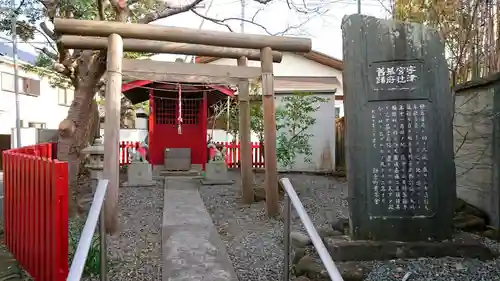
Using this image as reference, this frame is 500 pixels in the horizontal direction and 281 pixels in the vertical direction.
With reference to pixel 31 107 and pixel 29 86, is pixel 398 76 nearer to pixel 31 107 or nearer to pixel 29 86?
pixel 29 86

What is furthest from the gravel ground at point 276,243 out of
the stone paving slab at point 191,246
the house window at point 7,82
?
the house window at point 7,82

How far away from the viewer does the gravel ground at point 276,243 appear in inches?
155

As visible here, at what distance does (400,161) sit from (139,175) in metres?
7.53

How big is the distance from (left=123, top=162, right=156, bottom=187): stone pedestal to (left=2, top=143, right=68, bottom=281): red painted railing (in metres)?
5.19

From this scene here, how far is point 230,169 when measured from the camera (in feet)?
46.7

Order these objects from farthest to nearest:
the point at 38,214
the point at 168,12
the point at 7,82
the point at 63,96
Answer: the point at 63,96 → the point at 7,82 → the point at 168,12 → the point at 38,214

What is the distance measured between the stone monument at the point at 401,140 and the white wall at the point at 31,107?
19.7m

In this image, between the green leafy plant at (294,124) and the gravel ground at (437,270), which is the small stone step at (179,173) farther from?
the gravel ground at (437,270)

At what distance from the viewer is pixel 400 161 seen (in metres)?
4.54

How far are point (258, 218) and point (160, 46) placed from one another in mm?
3298

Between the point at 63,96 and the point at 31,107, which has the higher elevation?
the point at 63,96

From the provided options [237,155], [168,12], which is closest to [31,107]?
[237,155]

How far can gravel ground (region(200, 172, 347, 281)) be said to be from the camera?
4539 millimetres

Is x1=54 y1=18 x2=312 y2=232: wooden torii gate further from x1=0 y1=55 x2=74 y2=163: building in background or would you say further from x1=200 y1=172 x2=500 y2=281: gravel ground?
x1=0 y1=55 x2=74 y2=163: building in background
